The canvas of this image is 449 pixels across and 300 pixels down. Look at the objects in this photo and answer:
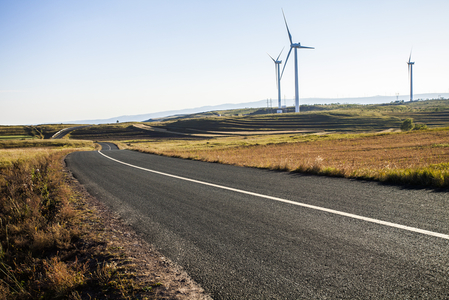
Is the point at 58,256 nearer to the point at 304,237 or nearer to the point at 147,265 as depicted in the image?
the point at 147,265

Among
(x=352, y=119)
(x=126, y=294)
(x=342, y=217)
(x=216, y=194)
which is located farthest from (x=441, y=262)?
(x=352, y=119)

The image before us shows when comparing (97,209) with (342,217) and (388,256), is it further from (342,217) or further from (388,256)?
(388,256)

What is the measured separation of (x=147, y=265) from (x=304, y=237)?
244 centimetres

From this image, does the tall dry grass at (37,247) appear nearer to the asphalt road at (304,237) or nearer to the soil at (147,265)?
the soil at (147,265)

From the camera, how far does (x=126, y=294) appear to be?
3.27 m

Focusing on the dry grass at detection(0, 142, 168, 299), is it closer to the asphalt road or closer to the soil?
the soil

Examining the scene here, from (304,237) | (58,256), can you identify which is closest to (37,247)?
(58,256)

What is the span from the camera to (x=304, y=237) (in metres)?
4.38

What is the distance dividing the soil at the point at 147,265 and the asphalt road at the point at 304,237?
145mm

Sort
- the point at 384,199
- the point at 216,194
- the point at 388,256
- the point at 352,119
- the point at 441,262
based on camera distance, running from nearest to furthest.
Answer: the point at 441,262
the point at 388,256
the point at 384,199
the point at 216,194
the point at 352,119

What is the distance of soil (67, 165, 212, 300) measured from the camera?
324 cm

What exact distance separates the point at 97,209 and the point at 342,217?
5.81 meters

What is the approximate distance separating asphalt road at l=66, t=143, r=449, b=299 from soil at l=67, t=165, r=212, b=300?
5.7 inches

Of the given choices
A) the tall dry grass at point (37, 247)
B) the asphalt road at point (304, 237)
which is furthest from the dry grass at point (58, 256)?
the asphalt road at point (304, 237)
